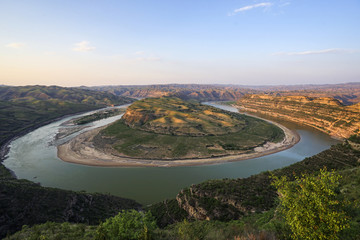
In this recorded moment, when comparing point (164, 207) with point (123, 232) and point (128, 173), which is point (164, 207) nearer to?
point (123, 232)

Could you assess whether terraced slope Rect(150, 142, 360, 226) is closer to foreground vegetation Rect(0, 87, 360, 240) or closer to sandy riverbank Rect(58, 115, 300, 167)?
foreground vegetation Rect(0, 87, 360, 240)

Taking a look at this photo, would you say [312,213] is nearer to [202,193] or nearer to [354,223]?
[354,223]

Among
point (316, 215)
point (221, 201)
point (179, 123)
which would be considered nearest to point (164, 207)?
point (221, 201)

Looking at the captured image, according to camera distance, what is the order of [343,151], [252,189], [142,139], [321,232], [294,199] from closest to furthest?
[321,232], [294,199], [252,189], [343,151], [142,139]

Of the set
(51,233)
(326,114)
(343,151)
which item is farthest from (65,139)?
(326,114)

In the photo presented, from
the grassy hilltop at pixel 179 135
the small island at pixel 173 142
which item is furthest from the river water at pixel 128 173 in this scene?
the grassy hilltop at pixel 179 135

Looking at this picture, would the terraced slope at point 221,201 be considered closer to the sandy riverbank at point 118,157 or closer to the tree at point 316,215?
the tree at point 316,215

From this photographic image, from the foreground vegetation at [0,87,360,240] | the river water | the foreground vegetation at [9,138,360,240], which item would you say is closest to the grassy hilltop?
the river water

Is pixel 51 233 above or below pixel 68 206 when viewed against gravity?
above
